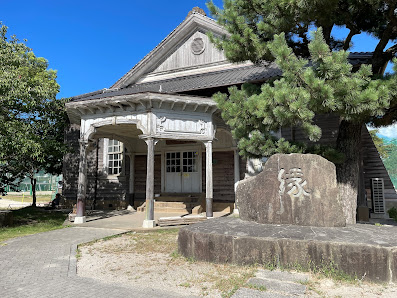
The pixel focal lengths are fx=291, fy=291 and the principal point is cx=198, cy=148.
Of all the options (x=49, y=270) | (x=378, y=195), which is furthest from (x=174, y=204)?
(x=378, y=195)

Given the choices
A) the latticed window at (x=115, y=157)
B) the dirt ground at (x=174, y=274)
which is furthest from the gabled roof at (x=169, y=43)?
the dirt ground at (x=174, y=274)

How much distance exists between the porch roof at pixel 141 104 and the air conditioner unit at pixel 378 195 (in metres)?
7.35

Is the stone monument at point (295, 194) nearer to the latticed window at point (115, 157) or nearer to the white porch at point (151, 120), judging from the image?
the white porch at point (151, 120)

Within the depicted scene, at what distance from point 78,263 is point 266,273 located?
3328mm

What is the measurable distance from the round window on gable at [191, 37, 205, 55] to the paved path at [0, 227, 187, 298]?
10.1 metres

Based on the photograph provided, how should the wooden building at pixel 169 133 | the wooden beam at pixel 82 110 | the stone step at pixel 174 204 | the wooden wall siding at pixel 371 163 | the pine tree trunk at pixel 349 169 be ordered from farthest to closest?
the stone step at pixel 174 204 → the wooden wall siding at pixel 371 163 → the wooden beam at pixel 82 110 → the wooden building at pixel 169 133 → the pine tree trunk at pixel 349 169

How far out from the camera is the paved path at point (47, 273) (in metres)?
3.78

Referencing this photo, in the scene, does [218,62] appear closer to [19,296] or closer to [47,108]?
[47,108]

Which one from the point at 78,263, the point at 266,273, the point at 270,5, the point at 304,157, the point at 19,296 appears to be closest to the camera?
the point at 19,296

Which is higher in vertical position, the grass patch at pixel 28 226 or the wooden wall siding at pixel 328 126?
the wooden wall siding at pixel 328 126

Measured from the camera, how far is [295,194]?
5.54 m

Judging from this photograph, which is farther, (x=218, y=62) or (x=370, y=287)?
(x=218, y=62)

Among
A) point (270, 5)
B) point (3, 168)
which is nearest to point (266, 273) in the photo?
point (270, 5)

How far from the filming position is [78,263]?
5.27 meters
